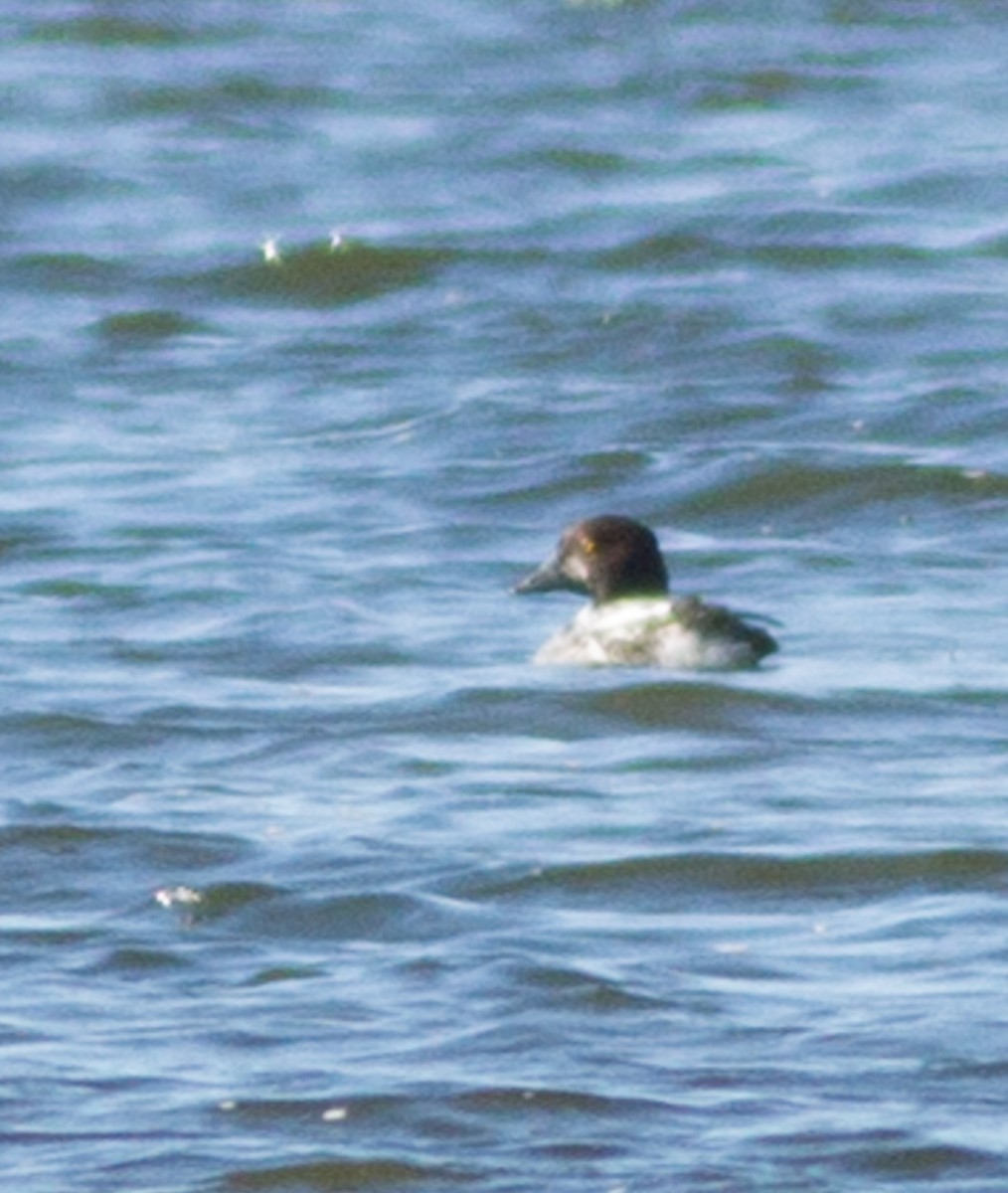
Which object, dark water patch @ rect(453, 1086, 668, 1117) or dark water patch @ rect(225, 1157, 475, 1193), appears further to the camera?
dark water patch @ rect(453, 1086, 668, 1117)

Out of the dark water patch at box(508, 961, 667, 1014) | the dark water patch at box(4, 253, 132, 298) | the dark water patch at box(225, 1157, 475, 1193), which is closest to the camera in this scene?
the dark water patch at box(225, 1157, 475, 1193)

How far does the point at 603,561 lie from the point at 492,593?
0.67 m

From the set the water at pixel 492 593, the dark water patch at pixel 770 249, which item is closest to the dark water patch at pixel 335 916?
the water at pixel 492 593

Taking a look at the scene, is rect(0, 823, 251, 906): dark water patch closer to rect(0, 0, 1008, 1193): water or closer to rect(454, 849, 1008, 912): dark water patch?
rect(0, 0, 1008, 1193): water

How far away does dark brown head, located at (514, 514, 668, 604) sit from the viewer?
12.6m

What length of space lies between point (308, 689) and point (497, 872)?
2.52m

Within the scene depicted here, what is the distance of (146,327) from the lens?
59.1 feet

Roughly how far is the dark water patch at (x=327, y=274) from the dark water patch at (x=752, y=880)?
9348mm

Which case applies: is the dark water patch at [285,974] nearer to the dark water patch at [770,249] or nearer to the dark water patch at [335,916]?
the dark water patch at [335,916]

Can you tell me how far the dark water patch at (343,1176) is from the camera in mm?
7148

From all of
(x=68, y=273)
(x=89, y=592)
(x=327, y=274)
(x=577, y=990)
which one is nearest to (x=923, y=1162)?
(x=577, y=990)

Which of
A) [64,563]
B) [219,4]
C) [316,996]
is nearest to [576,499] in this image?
[64,563]

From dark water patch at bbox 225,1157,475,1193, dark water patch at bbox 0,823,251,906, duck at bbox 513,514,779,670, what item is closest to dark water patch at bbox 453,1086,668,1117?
dark water patch at bbox 225,1157,475,1193

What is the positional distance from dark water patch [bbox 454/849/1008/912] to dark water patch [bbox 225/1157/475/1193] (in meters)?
1.89
